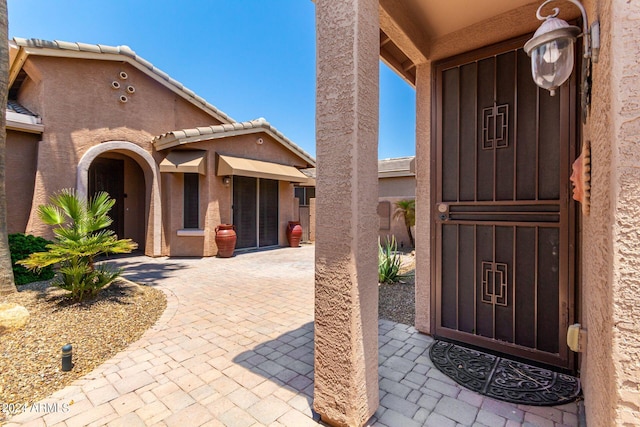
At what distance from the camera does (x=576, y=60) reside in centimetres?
359

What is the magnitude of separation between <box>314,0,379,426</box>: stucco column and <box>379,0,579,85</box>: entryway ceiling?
4.61 feet

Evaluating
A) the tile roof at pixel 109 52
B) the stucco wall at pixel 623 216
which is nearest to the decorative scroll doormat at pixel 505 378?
the stucco wall at pixel 623 216

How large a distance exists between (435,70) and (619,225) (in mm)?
4030

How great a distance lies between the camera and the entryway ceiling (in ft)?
12.4

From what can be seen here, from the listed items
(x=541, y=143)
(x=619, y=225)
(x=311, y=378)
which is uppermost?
(x=541, y=143)

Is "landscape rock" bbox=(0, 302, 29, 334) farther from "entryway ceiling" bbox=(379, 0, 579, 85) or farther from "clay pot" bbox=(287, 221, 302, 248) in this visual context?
"clay pot" bbox=(287, 221, 302, 248)

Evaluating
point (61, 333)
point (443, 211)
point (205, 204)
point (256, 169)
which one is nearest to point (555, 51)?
point (443, 211)

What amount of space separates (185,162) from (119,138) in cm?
285

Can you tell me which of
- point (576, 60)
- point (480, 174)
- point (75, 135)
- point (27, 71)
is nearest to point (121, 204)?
point (75, 135)

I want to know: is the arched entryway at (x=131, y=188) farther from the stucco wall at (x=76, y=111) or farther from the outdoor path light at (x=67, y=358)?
the outdoor path light at (x=67, y=358)

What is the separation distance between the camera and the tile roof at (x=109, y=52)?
961 cm

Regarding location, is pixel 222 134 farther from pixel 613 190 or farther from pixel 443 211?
pixel 613 190

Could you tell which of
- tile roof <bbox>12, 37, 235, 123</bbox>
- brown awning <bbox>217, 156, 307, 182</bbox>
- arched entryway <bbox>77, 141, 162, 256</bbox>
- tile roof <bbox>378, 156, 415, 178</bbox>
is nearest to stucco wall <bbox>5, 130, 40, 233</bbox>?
arched entryway <bbox>77, 141, 162, 256</bbox>

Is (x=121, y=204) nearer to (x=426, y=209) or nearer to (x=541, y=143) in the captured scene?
(x=426, y=209)
